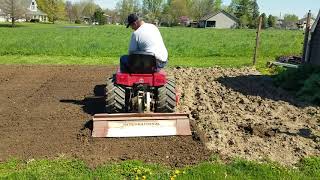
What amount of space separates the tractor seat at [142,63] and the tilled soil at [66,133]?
49.4 inches

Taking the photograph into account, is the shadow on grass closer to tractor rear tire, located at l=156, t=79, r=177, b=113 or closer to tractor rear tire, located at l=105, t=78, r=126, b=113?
tractor rear tire, located at l=156, t=79, r=177, b=113

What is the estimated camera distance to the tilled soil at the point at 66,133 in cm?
606

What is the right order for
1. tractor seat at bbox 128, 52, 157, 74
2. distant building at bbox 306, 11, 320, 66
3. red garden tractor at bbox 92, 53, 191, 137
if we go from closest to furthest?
red garden tractor at bbox 92, 53, 191, 137 → tractor seat at bbox 128, 52, 157, 74 → distant building at bbox 306, 11, 320, 66

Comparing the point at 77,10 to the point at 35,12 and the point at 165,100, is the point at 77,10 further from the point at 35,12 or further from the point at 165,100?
the point at 165,100

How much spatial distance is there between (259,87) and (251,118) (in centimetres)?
363

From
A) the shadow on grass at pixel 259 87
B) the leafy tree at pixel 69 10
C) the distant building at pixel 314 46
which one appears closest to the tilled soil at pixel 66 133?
the shadow on grass at pixel 259 87

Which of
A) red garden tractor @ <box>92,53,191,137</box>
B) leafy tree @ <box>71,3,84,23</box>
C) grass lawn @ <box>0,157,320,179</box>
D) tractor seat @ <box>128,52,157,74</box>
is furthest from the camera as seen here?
leafy tree @ <box>71,3,84,23</box>

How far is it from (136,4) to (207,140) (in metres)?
129

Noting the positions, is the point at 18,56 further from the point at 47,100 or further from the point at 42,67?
the point at 47,100

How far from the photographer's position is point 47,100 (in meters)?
9.69

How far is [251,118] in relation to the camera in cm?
806

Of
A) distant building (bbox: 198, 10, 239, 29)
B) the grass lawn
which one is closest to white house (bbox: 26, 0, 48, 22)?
distant building (bbox: 198, 10, 239, 29)

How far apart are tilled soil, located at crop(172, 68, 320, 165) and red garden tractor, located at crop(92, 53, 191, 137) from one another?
0.61 metres

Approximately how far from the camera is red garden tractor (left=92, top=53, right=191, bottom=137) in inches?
269
